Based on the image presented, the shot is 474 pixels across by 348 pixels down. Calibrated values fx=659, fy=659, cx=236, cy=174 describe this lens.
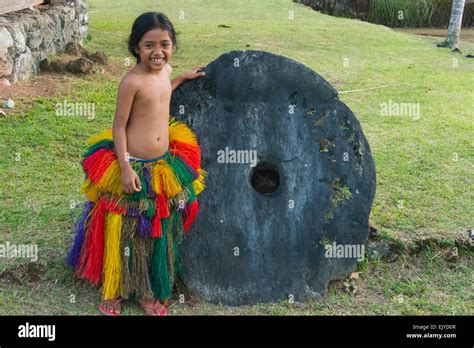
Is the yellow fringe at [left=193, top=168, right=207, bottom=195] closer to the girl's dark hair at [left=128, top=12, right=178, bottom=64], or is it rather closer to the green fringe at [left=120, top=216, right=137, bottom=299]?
the green fringe at [left=120, top=216, right=137, bottom=299]

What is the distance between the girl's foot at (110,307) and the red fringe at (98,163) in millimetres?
607

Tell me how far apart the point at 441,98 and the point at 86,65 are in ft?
12.8

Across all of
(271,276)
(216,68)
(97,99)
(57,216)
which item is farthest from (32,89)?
(271,276)

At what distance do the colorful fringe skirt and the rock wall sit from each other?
11.9ft

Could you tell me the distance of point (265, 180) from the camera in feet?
12.0

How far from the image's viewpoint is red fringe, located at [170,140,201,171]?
3148 mm

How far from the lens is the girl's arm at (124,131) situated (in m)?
2.95

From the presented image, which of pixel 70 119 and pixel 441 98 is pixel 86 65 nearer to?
pixel 70 119

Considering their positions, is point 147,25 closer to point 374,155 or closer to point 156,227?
point 156,227

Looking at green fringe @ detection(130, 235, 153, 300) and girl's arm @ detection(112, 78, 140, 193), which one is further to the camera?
green fringe @ detection(130, 235, 153, 300)

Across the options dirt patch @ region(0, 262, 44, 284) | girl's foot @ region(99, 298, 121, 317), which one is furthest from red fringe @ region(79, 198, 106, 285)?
dirt patch @ region(0, 262, 44, 284)

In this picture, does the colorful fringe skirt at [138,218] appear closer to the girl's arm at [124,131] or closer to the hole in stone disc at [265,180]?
the girl's arm at [124,131]

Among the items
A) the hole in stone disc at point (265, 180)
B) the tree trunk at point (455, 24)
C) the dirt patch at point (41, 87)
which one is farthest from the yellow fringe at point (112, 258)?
the tree trunk at point (455, 24)

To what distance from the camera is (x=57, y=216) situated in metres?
4.11
